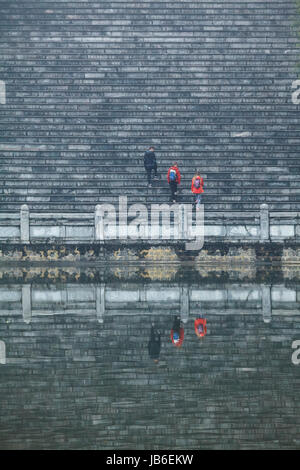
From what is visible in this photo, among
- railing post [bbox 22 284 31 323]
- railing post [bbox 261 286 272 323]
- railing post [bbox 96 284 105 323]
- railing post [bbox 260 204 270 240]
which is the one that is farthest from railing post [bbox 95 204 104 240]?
railing post [bbox 261 286 272 323]

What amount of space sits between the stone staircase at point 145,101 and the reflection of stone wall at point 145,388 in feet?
46.4

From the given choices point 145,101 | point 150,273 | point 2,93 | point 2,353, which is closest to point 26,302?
point 2,353

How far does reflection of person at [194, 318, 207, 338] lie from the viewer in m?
13.1

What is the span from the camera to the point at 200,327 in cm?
1370

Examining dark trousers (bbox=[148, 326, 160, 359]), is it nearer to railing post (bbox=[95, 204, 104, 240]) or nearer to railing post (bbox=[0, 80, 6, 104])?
railing post (bbox=[95, 204, 104, 240])

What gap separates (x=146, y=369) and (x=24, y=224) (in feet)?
51.9

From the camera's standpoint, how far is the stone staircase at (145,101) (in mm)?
28094

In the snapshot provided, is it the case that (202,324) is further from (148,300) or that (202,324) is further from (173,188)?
(173,188)

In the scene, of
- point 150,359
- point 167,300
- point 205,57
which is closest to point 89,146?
point 205,57

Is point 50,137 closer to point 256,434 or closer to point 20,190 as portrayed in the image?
point 20,190

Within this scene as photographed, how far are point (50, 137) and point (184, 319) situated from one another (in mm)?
16142

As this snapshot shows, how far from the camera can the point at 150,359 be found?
36.9 feet

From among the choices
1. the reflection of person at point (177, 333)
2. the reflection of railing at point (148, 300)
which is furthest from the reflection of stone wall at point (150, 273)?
the reflection of person at point (177, 333)

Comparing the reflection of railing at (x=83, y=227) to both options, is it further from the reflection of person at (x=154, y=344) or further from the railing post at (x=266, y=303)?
the reflection of person at (x=154, y=344)
